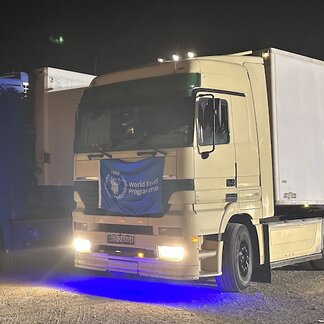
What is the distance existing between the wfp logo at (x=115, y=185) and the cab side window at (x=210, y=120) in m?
1.37

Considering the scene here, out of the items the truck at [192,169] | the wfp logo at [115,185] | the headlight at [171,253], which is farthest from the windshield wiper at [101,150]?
the headlight at [171,253]

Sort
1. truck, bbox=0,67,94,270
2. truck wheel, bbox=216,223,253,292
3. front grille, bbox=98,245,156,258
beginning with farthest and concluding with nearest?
truck, bbox=0,67,94,270, truck wheel, bbox=216,223,253,292, front grille, bbox=98,245,156,258

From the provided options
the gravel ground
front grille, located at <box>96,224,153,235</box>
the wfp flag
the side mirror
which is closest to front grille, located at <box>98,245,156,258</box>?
front grille, located at <box>96,224,153,235</box>

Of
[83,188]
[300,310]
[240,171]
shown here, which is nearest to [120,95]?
[83,188]

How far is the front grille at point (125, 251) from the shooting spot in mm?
8289

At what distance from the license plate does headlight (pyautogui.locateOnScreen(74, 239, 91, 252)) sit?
415 mm

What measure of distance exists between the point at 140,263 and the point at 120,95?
255 cm

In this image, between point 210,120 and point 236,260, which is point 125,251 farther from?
point 210,120

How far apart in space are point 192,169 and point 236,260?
1.69 metres

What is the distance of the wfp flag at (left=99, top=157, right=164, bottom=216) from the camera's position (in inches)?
327

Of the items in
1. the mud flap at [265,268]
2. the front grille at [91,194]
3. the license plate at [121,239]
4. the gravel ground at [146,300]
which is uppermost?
the front grille at [91,194]

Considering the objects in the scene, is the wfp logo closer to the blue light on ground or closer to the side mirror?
the side mirror

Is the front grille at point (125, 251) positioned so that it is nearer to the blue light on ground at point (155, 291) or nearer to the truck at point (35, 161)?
the blue light on ground at point (155, 291)

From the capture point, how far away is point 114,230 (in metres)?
8.68
